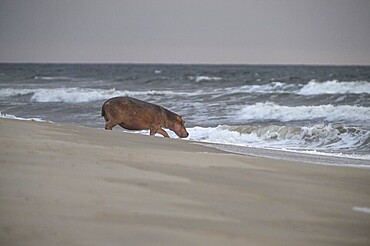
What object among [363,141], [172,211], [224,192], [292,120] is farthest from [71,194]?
[292,120]

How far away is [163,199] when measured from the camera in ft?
14.0

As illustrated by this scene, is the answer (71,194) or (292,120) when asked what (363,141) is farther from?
(71,194)

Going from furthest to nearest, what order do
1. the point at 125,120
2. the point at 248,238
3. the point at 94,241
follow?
1. the point at 125,120
2. the point at 248,238
3. the point at 94,241

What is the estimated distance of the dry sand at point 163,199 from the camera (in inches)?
143

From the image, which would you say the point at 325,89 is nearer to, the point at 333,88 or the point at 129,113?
the point at 333,88

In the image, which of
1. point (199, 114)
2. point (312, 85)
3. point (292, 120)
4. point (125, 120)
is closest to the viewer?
point (125, 120)

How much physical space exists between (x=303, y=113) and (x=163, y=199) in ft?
50.3

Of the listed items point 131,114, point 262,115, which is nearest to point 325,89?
point 262,115

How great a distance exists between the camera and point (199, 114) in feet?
63.0

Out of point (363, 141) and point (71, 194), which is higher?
point (71, 194)

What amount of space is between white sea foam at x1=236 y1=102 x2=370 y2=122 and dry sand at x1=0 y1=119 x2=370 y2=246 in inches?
478

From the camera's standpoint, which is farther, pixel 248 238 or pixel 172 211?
pixel 172 211

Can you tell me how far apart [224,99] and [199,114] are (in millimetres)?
6288

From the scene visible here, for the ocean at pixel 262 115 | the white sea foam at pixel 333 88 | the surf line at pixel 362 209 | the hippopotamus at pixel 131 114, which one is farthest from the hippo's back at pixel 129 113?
the white sea foam at pixel 333 88
